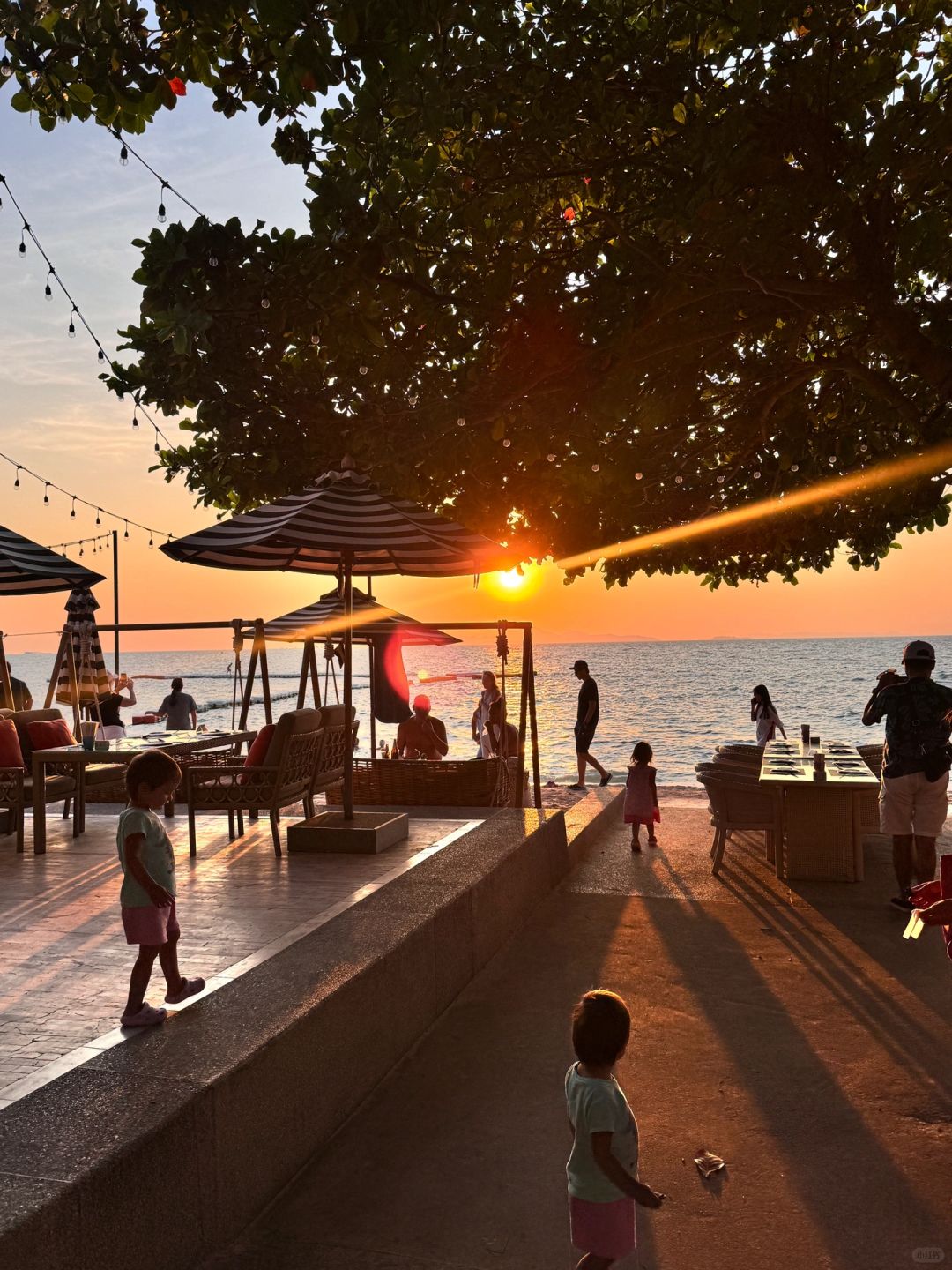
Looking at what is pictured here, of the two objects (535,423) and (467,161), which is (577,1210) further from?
(467,161)

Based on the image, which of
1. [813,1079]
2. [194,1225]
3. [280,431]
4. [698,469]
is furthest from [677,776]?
[194,1225]

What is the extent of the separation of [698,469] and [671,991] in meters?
6.66

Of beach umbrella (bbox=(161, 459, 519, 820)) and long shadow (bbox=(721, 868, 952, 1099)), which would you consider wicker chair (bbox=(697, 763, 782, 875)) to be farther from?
beach umbrella (bbox=(161, 459, 519, 820))

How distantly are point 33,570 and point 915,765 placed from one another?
7656 mm

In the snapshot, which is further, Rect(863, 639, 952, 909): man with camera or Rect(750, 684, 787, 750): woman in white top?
Rect(750, 684, 787, 750): woman in white top

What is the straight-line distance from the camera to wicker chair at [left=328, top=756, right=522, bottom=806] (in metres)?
11.5

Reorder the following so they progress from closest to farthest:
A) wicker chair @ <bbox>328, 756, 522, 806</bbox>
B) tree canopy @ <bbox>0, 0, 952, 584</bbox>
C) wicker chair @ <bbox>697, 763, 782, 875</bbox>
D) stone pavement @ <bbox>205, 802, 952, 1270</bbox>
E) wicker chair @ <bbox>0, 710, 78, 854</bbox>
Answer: stone pavement @ <bbox>205, 802, 952, 1270</bbox>
tree canopy @ <bbox>0, 0, 952, 584</bbox>
wicker chair @ <bbox>0, 710, 78, 854</bbox>
wicker chair @ <bbox>697, 763, 782, 875</bbox>
wicker chair @ <bbox>328, 756, 522, 806</bbox>

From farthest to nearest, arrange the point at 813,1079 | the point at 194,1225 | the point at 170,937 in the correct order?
1. the point at 813,1079
2. the point at 170,937
3. the point at 194,1225

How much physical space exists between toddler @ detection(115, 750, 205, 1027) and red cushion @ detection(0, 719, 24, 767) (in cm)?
535

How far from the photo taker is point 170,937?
4359 millimetres

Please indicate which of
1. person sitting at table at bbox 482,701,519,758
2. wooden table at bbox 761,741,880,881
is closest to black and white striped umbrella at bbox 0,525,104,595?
person sitting at table at bbox 482,701,519,758

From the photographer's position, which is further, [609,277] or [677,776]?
[677,776]

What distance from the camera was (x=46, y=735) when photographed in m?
10.1

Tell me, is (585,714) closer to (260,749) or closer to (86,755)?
(260,749)
